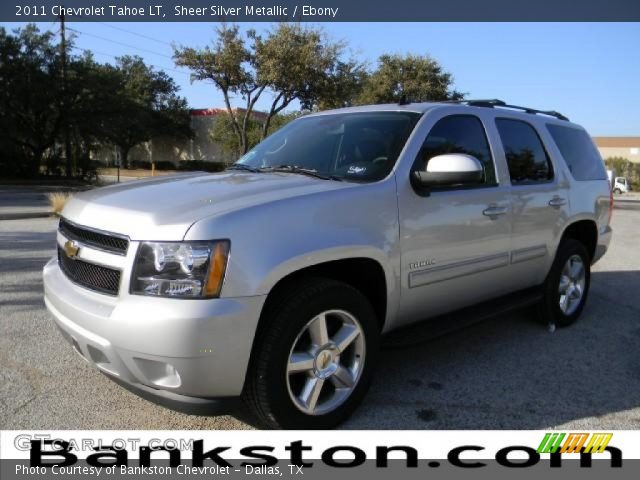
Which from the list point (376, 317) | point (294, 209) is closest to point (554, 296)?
point (376, 317)

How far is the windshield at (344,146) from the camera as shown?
3.36 m

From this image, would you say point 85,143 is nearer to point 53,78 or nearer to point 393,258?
point 53,78

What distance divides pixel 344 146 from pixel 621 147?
277 feet

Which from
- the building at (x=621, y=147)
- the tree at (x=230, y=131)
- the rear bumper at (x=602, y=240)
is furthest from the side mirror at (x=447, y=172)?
the building at (x=621, y=147)

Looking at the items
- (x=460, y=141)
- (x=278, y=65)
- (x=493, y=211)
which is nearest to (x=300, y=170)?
(x=460, y=141)

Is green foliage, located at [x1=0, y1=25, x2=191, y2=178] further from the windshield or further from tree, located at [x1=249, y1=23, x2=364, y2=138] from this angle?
the windshield

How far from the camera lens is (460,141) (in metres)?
3.80

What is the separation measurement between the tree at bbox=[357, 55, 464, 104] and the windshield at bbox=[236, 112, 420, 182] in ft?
89.7

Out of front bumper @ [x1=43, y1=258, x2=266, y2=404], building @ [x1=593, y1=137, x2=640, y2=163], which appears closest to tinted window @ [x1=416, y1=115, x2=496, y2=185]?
front bumper @ [x1=43, y1=258, x2=266, y2=404]

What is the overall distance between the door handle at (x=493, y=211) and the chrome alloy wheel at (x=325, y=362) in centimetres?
139

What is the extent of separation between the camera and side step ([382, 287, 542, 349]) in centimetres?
330

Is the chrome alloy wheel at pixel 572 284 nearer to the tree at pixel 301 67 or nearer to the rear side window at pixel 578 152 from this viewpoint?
the rear side window at pixel 578 152

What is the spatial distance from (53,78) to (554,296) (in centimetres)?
2918

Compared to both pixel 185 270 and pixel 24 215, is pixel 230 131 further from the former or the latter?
pixel 185 270
